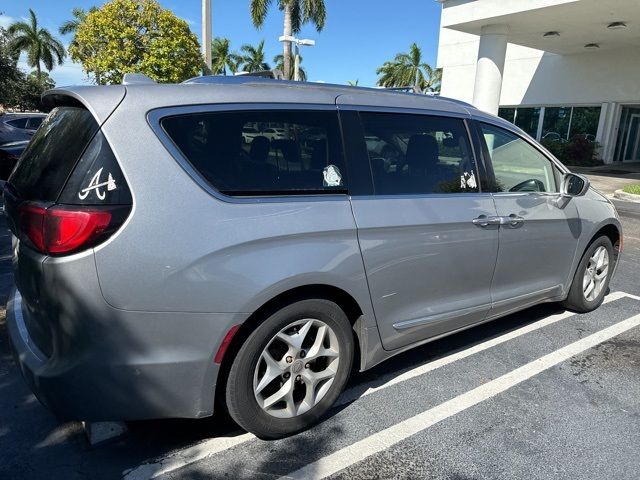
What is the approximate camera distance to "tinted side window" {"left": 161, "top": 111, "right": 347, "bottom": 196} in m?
2.27

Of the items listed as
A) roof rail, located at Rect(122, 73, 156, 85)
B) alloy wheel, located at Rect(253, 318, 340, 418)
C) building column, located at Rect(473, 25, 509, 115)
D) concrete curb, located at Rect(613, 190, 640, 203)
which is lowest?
concrete curb, located at Rect(613, 190, 640, 203)

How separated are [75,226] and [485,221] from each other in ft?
7.91

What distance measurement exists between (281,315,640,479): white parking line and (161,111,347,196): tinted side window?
1353 millimetres

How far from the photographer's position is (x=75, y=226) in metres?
2.01

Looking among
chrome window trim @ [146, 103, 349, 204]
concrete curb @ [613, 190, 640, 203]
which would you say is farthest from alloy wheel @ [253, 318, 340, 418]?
concrete curb @ [613, 190, 640, 203]

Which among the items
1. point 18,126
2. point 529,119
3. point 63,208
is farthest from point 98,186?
point 529,119

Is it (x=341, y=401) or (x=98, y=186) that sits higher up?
(x=98, y=186)

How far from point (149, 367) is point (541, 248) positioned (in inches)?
115

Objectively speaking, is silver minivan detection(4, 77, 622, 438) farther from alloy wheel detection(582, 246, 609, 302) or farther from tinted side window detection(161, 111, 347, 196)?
alloy wheel detection(582, 246, 609, 302)

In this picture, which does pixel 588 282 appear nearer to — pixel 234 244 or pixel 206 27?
pixel 234 244

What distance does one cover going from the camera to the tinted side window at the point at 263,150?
7.43ft

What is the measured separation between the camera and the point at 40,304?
217 cm

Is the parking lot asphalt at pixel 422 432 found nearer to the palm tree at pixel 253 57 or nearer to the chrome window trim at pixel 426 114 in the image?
the chrome window trim at pixel 426 114

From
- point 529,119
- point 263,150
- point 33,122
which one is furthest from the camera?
point 529,119
